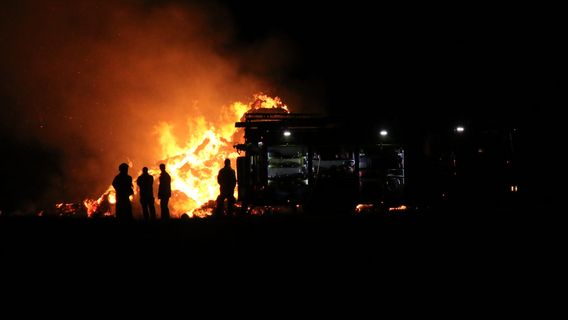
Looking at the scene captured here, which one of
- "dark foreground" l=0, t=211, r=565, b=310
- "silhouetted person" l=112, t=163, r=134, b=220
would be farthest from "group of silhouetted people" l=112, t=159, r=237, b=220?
"dark foreground" l=0, t=211, r=565, b=310

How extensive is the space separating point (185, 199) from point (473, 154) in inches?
542

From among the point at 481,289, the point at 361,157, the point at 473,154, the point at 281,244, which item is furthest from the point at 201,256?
the point at 473,154

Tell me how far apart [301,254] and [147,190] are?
6.33 meters

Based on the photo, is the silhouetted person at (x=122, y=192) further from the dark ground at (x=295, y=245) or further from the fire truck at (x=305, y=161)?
the fire truck at (x=305, y=161)

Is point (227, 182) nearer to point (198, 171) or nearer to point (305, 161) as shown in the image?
point (305, 161)

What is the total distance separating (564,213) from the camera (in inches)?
318

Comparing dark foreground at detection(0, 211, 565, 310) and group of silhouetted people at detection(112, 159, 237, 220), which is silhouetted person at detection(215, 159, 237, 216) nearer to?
group of silhouetted people at detection(112, 159, 237, 220)

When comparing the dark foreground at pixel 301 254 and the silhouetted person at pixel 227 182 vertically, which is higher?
the silhouetted person at pixel 227 182

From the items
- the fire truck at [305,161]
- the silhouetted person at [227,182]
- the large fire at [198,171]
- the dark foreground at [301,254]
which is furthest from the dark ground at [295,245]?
the large fire at [198,171]

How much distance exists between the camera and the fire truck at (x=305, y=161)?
46.3 ft

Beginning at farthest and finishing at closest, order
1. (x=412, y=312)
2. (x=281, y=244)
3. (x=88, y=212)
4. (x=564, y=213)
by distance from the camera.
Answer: (x=88, y=212)
(x=564, y=213)
(x=281, y=244)
(x=412, y=312)

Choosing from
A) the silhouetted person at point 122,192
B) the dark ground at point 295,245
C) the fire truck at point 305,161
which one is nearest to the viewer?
the dark ground at point 295,245

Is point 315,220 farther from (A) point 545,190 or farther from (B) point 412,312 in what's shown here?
(A) point 545,190

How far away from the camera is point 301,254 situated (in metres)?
6.05
